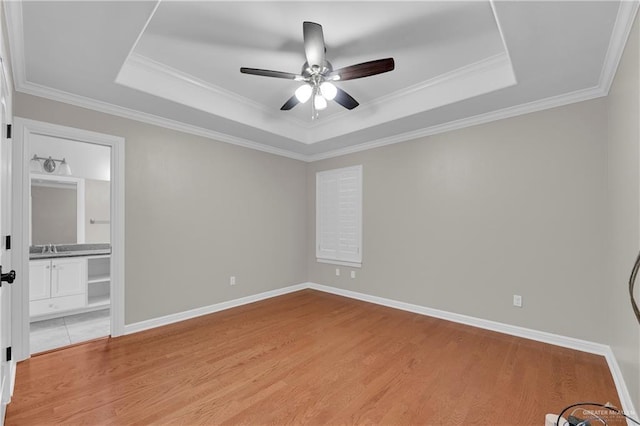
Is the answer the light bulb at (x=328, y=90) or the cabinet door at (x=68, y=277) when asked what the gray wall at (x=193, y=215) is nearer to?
the cabinet door at (x=68, y=277)

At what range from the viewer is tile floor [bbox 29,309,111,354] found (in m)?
3.15

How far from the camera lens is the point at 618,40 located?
204cm

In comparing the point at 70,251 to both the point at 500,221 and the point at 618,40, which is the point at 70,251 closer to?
the point at 500,221

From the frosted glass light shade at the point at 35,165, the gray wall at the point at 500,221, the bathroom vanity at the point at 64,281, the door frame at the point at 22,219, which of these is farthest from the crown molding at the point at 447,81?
the frosted glass light shade at the point at 35,165

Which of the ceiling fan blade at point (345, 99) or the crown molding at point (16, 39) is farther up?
the crown molding at point (16, 39)

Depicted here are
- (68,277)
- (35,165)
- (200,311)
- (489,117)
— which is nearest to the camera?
(489,117)

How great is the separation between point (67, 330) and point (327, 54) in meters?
4.33

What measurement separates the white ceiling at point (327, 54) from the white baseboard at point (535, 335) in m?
2.38

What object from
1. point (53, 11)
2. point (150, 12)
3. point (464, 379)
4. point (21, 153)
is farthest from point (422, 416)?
point (21, 153)

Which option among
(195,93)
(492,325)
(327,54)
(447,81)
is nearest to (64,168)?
(195,93)

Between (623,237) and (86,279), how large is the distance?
5.98m

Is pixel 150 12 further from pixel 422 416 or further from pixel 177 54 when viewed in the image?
pixel 422 416

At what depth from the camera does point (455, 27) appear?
2.37 metres

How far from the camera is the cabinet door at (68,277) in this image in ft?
12.9
